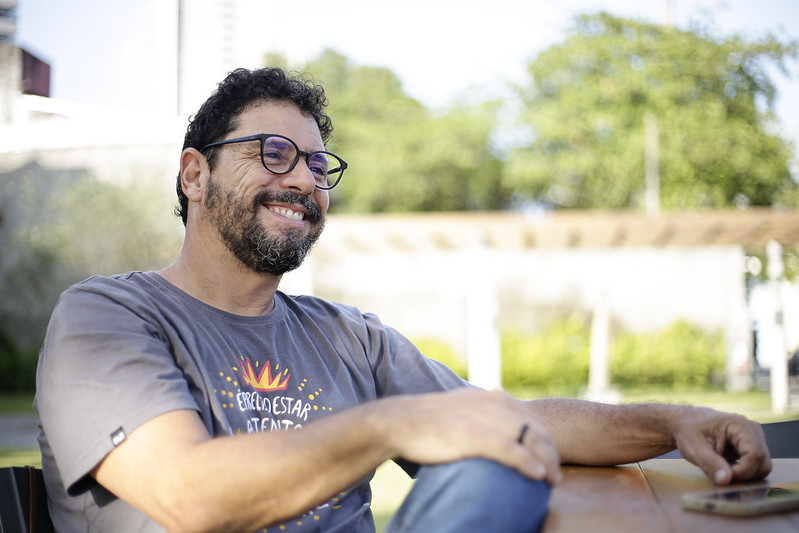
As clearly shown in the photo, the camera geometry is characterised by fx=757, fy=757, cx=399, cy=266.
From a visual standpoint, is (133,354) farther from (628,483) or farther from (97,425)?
(628,483)

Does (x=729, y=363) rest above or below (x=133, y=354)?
below

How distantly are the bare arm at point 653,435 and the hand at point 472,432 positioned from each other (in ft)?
2.07

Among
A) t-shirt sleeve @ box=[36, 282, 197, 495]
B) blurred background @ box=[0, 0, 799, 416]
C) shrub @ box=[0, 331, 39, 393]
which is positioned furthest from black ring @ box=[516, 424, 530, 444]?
shrub @ box=[0, 331, 39, 393]

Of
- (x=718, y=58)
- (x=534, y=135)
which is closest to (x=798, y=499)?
(x=718, y=58)

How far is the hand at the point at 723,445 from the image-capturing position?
1443 millimetres

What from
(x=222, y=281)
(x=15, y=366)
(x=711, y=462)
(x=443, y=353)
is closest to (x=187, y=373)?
(x=222, y=281)

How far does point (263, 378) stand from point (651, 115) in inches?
1027

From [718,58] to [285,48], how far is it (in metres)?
16.7

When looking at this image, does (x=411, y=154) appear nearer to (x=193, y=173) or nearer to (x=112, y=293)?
(x=193, y=173)

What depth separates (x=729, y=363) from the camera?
596 inches

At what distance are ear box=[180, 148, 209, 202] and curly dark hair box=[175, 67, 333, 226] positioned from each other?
1.0 inches

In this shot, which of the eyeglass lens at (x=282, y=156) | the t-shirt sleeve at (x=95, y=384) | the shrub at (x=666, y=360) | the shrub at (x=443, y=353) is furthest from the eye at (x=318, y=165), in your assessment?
the shrub at (x=666, y=360)

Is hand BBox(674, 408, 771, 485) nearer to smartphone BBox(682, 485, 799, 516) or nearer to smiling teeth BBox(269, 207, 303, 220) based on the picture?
smartphone BBox(682, 485, 799, 516)

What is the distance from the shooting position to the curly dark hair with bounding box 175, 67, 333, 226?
1951 millimetres
